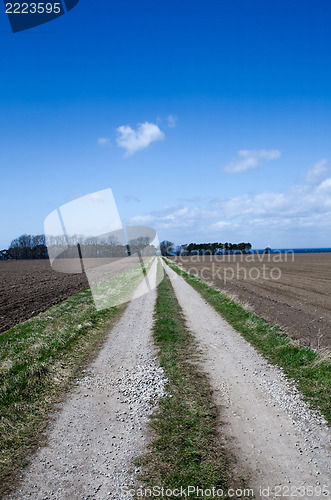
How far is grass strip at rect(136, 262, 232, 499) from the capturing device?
177 inches

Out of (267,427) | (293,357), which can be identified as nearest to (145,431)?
(267,427)

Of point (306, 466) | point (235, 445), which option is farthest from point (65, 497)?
point (306, 466)

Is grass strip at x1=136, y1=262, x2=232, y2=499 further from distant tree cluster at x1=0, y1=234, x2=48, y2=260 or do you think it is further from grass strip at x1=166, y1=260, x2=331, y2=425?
distant tree cluster at x1=0, y1=234, x2=48, y2=260

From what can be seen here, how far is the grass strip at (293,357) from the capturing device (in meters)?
7.08

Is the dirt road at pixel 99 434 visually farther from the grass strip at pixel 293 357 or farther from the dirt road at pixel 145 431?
the grass strip at pixel 293 357

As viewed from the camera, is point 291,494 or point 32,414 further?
point 32,414

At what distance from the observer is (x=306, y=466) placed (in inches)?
189

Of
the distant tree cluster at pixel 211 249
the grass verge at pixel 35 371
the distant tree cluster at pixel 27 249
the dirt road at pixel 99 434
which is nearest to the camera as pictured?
the dirt road at pixel 99 434

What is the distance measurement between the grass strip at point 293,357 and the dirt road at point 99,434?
3.63 metres

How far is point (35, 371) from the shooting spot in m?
8.05

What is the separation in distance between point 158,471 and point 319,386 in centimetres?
486

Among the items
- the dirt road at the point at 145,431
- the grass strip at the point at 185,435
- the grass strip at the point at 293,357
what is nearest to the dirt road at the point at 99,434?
the dirt road at the point at 145,431

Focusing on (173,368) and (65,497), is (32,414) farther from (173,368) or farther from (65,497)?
(173,368)

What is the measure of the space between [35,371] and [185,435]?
15.3ft
